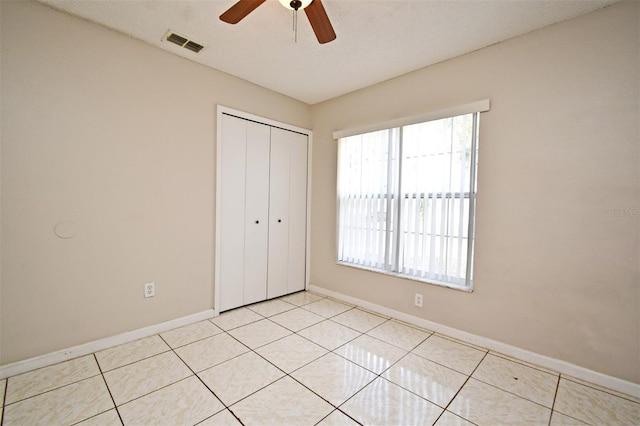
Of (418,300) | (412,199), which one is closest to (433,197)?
(412,199)

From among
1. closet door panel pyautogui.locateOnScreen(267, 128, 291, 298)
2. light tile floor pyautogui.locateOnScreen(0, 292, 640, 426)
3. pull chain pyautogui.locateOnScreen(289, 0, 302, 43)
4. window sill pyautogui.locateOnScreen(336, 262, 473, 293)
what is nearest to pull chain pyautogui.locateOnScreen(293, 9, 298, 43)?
pull chain pyautogui.locateOnScreen(289, 0, 302, 43)

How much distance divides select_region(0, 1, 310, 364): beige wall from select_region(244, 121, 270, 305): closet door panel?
16.8 inches

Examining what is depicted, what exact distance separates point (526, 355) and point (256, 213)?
2834 millimetres

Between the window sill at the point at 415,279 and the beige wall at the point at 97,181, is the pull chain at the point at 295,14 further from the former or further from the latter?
the window sill at the point at 415,279

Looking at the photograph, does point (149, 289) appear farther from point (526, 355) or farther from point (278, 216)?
point (526, 355)

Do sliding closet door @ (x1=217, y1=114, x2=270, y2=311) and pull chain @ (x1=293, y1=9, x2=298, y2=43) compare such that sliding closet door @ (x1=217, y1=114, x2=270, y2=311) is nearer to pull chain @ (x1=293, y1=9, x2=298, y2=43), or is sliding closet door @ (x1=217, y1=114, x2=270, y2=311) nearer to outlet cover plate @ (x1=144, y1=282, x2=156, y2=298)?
outlet cover plate @ (x1=144, y1=282, x2=156, y2=298)

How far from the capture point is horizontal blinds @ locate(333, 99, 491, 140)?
7.68 ft

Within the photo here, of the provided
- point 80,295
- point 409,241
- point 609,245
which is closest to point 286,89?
point 409,241

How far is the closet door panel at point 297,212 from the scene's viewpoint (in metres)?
3.61

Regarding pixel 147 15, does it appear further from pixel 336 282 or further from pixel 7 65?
pixel 336 282

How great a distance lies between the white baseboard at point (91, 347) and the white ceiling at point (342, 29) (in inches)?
99.2

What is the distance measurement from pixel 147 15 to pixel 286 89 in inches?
60.7

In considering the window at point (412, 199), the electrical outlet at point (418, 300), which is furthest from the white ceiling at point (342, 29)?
the electrical outlet at point (418, 300)

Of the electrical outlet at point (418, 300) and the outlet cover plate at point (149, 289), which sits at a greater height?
the outlet cover plate at point (149, 289)
